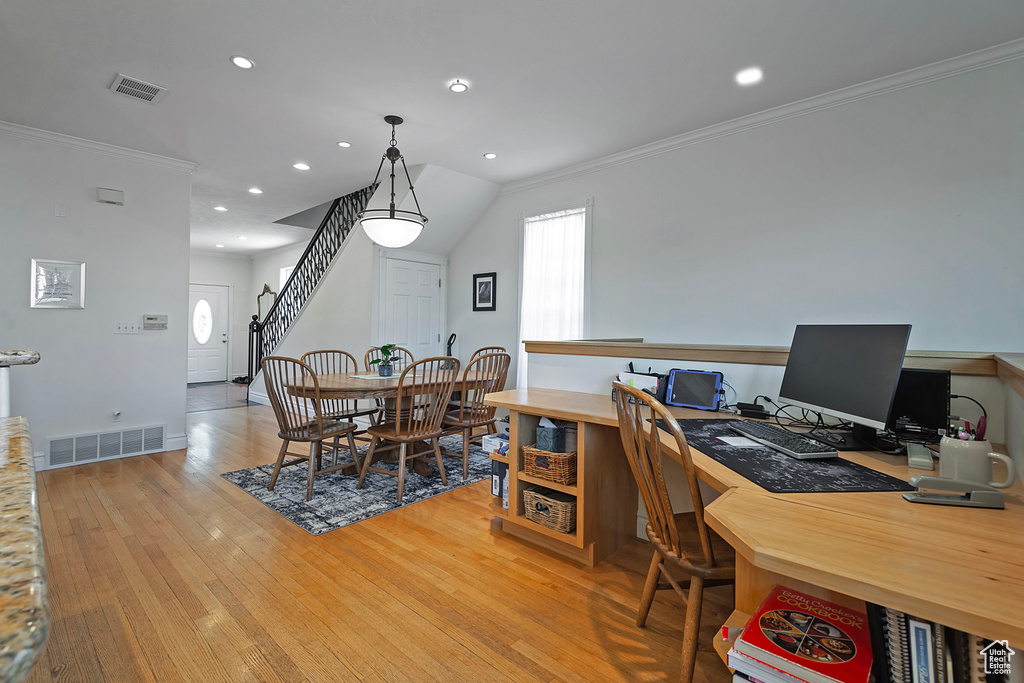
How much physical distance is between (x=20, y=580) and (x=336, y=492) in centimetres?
301

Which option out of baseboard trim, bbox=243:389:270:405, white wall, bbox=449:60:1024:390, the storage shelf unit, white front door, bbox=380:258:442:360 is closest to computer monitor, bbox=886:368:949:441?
the storage shelf unit

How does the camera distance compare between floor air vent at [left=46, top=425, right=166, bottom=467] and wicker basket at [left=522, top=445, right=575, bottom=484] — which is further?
floor air vent at [left=46, top=425, right=166, bottom=467]

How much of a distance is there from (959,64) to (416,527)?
13.2 feet

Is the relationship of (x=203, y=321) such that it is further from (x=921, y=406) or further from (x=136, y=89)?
(x=921, y=406)

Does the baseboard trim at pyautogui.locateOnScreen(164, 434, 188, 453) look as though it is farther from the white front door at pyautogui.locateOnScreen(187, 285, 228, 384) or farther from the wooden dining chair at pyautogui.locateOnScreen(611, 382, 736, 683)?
the white front door at pyautogui.locateOnScreen(187, 285, 228, 384)

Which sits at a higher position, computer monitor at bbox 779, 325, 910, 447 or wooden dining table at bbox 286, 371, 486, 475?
computer monitor at bbox 779, 325, 910, 447

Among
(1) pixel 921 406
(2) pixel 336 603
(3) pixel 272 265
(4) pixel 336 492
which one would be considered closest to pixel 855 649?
(1) pixel 921 406

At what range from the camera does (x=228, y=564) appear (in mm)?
2199

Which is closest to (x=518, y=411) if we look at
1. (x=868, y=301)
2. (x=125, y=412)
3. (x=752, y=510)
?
(x=752, y=510)

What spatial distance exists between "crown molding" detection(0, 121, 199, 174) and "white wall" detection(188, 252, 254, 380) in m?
5.45

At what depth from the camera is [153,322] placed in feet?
13.8

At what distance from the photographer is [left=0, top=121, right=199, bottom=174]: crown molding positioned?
3.54 meters

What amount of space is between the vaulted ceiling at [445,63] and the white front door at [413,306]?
1.53 meters

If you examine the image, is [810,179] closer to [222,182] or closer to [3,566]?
[3,566]
